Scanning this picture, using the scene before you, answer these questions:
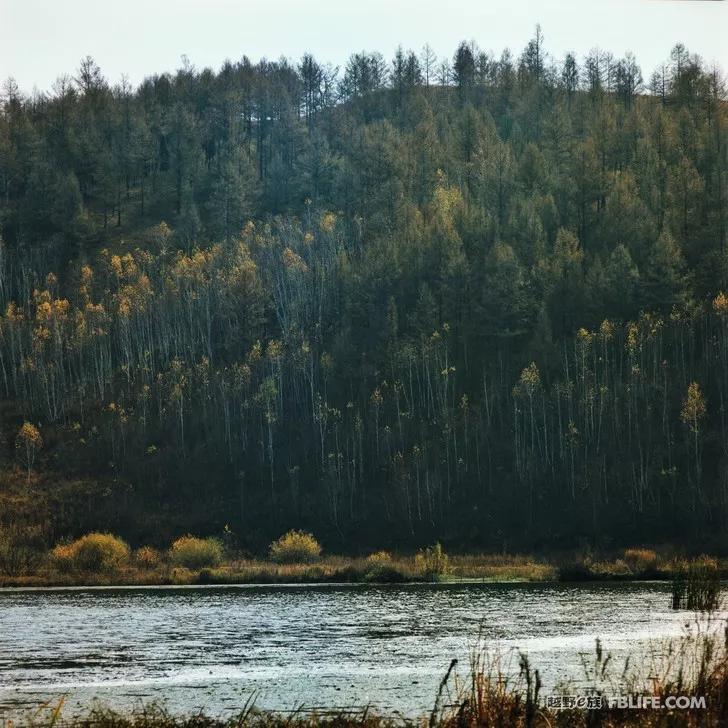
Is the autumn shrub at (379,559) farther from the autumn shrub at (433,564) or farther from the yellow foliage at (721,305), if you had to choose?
the yellow foliage at (721,305)

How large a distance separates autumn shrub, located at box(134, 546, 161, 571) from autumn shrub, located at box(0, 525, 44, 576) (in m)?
7.68

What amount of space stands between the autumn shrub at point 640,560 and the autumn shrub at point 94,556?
37.9m

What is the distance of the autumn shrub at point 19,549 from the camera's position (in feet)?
309

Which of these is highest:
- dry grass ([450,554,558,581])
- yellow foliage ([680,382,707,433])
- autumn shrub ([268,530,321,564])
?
yellow foliage ([680,382,707,433])

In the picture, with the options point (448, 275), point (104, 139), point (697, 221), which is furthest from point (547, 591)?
point (104, 139)

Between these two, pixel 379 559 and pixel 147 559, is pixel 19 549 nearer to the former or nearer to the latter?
pixel 147 559

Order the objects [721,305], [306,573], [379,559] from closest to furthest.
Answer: [306,573] → [379,559] → [721,305]

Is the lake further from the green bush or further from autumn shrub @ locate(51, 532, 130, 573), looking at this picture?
the green bush

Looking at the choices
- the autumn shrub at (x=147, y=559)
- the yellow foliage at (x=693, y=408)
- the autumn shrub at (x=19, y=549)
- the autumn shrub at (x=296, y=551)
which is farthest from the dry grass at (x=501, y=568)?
the autumn shrub at (x=19, y=549)

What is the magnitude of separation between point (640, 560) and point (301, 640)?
4491 centimetres

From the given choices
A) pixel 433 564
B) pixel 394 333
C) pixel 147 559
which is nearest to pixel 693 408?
pixel 433 564

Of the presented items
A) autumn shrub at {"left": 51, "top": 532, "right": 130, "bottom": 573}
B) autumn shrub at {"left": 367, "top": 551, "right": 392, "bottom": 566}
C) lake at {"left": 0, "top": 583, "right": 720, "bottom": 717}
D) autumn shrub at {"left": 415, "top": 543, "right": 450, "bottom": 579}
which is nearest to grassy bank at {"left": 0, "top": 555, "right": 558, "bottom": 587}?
autumn shrub at {"left": 415, "top": 543, "right": 450, "bottom": 579}

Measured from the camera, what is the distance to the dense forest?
347 feet

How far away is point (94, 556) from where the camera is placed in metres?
94.3
